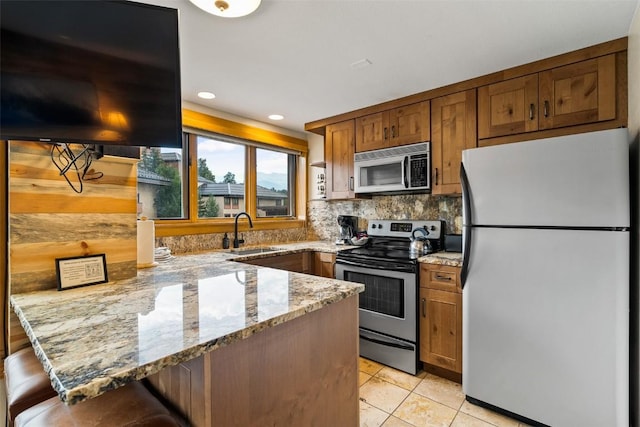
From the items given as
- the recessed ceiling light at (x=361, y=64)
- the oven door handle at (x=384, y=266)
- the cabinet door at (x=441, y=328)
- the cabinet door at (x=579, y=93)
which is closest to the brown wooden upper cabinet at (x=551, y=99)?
the cabinet door at (x=579, y=93)

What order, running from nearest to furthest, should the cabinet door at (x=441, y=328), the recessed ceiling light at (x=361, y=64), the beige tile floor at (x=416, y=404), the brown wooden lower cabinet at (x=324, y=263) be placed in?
the beige tile floor at (x=416, y=404)
the recessed ceiling light at (x=361, y=64)
the cabinet door at (x=441, y=328)
the brown wooden lower cabinet at (x=324, y=263)

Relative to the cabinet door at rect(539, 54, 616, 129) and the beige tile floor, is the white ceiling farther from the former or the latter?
the beige tile floor

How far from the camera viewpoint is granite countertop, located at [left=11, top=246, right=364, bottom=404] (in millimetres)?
623

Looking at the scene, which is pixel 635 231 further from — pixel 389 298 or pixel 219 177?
pixel 219 177

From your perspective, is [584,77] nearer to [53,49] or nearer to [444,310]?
[444,310]

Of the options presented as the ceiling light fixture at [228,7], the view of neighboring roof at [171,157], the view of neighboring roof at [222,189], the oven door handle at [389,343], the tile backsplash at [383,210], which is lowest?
the oven door handle at [389,343]

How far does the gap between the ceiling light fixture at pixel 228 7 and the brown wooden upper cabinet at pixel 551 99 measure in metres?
1.78

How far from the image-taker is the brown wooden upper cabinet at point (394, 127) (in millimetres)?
2668

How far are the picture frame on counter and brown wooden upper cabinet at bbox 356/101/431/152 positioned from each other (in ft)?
7.73

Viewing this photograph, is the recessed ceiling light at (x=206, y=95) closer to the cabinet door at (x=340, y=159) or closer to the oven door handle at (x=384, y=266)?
the cabinet door at (x=340, y=159)

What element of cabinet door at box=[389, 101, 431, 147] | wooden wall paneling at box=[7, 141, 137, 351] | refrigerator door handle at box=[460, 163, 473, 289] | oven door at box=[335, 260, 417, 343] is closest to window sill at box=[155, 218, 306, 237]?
oven door at box=[335, 260, 417, 343]

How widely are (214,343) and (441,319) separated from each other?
1951 millimetres

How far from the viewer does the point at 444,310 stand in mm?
2240

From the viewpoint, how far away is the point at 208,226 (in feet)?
9.71
